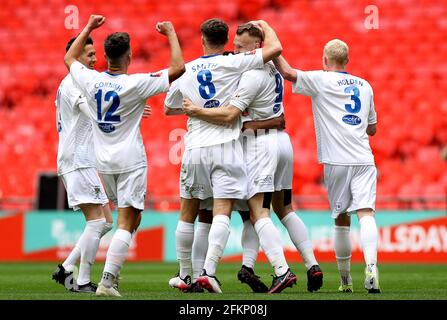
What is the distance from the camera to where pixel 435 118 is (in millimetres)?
19188

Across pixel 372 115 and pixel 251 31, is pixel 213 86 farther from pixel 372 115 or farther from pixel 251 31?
pixel 372 115

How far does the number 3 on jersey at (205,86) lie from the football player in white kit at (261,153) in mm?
193

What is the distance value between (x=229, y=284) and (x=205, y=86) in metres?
2.58

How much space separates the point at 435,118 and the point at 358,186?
1156cm

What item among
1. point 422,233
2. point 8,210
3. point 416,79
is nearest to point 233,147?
point 422,233

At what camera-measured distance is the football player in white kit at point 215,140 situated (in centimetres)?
768

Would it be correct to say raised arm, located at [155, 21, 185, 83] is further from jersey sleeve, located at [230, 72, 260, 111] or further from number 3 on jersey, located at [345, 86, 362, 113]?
number 3 on jersey, located at [345, 86, 362, 113]

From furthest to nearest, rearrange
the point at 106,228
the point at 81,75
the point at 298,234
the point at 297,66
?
the point at 297,66 → the point at 106,228 → the point at 298,234 → the point at 81,75

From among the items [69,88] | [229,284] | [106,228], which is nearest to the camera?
[69,88]

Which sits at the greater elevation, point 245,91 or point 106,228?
point 245,91

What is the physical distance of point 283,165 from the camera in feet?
26.9

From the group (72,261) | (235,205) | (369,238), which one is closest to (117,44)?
(235,205)

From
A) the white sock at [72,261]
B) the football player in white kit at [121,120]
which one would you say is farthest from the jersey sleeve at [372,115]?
the white sock at [72,261]

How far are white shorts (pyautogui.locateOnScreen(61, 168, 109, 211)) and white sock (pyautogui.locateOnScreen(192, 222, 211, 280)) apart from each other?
0.87m
